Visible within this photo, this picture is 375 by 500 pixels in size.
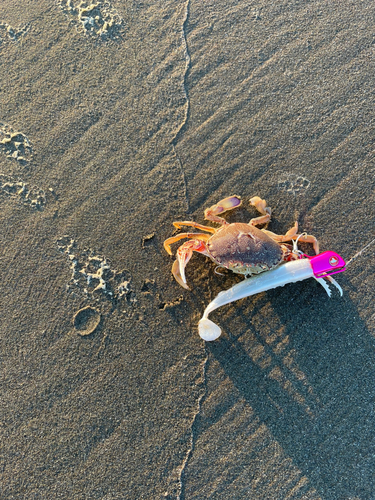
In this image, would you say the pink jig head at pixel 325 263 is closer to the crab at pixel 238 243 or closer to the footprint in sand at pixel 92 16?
the crab at pixel 238 243

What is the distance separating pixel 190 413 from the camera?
2695 millimetres

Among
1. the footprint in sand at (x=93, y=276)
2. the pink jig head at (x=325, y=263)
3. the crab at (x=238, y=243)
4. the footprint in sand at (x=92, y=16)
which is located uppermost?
the footprint in sand at (x=92, y=16)

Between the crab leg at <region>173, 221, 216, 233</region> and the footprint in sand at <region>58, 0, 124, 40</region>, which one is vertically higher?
the footprint in sand at <region>58, 0, 124, 40</region>

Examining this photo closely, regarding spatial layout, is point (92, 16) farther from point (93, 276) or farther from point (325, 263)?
point (325, 263)

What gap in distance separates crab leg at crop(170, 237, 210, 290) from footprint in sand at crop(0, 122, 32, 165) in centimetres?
168

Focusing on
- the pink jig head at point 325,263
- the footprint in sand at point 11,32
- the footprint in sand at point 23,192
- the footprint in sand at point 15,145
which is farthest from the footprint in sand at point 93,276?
the footprint in sand at point 11,32

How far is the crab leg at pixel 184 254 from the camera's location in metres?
2.67

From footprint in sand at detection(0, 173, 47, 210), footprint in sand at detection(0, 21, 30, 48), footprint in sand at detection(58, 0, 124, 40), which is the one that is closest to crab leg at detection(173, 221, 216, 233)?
footprint in sand at detection(0, 173, 47, 210)

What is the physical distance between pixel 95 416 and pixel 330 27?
415cm

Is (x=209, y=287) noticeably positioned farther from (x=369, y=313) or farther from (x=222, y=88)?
(x=222, y=88)

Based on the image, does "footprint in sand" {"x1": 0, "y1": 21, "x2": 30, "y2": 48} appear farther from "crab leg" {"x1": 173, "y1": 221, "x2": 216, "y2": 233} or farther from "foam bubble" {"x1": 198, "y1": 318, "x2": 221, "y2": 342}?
"foam bubble" {"x1": 198, "y1": 318, "x2": 221, "y2": 342}

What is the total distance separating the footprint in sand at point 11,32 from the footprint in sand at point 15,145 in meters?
0.87

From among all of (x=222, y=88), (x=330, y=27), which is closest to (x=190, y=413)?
(x=222, y=88)

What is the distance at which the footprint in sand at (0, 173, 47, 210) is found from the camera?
112 inches
